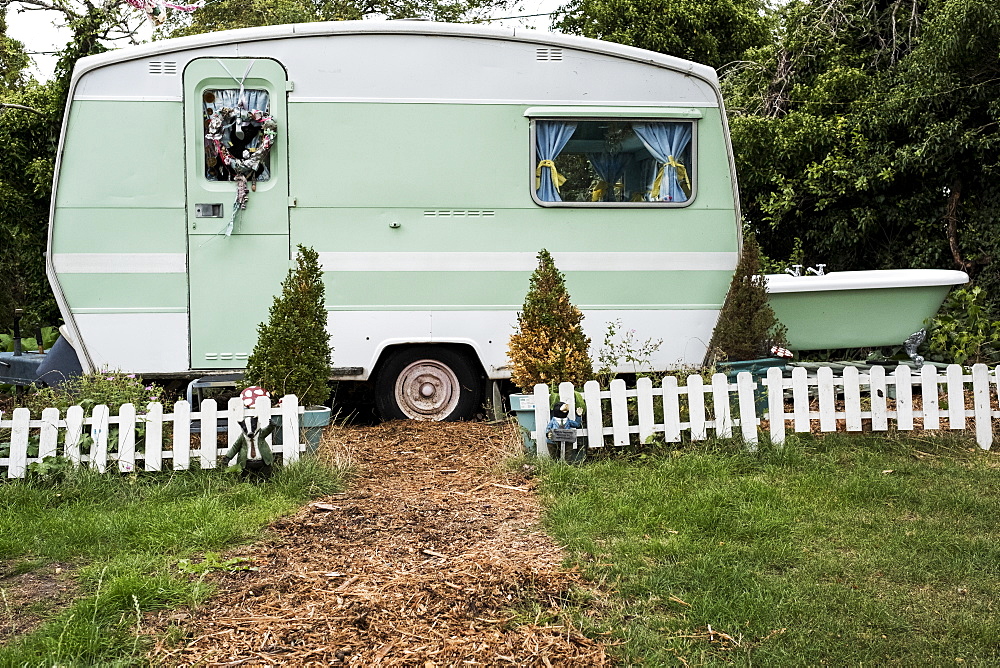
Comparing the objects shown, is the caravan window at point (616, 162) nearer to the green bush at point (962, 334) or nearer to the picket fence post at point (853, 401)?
the picket fence post at point (853, 401)

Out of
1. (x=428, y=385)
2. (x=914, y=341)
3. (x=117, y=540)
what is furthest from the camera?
(x=914, y=341)

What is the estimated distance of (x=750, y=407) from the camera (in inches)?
232

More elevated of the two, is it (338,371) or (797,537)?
(338,371)

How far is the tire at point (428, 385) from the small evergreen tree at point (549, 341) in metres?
1.14

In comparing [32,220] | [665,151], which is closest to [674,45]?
[665,151]

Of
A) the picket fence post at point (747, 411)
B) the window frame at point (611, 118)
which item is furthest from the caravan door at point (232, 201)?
the picket fence post at point (747, 411)

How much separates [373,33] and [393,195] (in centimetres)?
124

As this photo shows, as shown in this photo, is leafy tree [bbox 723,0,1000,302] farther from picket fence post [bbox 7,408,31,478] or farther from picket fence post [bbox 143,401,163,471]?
picket fence post [bbox 7,408,31,478]

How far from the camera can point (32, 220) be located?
1012cm

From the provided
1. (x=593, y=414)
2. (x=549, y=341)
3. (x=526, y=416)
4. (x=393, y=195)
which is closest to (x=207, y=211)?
(x=393, y=195)

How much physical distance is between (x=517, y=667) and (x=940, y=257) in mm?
9597

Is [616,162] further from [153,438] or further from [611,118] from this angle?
[153,438]

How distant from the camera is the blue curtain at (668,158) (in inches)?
282

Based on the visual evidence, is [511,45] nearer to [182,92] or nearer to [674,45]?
[182,92]
